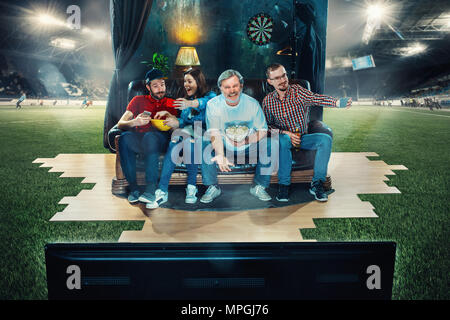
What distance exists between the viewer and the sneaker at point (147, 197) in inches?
94.7

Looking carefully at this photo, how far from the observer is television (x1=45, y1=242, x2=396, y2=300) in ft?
3.10

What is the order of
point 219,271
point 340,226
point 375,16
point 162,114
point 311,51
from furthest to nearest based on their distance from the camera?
point 375,16 < point 311,51 < point 162,114 < point 340,226 < point 219,271

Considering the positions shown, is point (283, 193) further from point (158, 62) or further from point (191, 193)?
point (158, 62)

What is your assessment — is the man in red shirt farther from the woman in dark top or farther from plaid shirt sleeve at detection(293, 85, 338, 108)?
plaid shirt sleeve at detection(293, 85, 338, 108)

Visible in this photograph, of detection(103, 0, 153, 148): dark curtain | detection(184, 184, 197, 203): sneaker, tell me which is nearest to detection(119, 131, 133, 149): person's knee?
detection(184, 184, 197, 203): sneaker

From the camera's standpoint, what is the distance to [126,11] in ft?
12.4

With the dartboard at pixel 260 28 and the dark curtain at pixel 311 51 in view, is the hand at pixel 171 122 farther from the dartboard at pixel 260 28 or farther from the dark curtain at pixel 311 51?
the dartboard at pixel 260 28

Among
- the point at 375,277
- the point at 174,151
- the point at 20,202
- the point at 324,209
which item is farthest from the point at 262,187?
the point at 20,202

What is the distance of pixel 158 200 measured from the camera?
7.94ft

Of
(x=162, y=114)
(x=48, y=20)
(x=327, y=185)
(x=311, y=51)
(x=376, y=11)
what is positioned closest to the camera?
(x=162, y=114)

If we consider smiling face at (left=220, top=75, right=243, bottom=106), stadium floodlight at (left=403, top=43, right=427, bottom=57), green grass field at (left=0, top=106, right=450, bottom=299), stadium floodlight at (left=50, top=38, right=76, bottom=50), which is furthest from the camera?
stadium floodlight at (left=50, top=38, right=76, bottom=50)

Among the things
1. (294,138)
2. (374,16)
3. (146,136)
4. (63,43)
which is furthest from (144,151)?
(63,43)

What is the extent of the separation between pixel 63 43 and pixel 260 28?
776 inches
